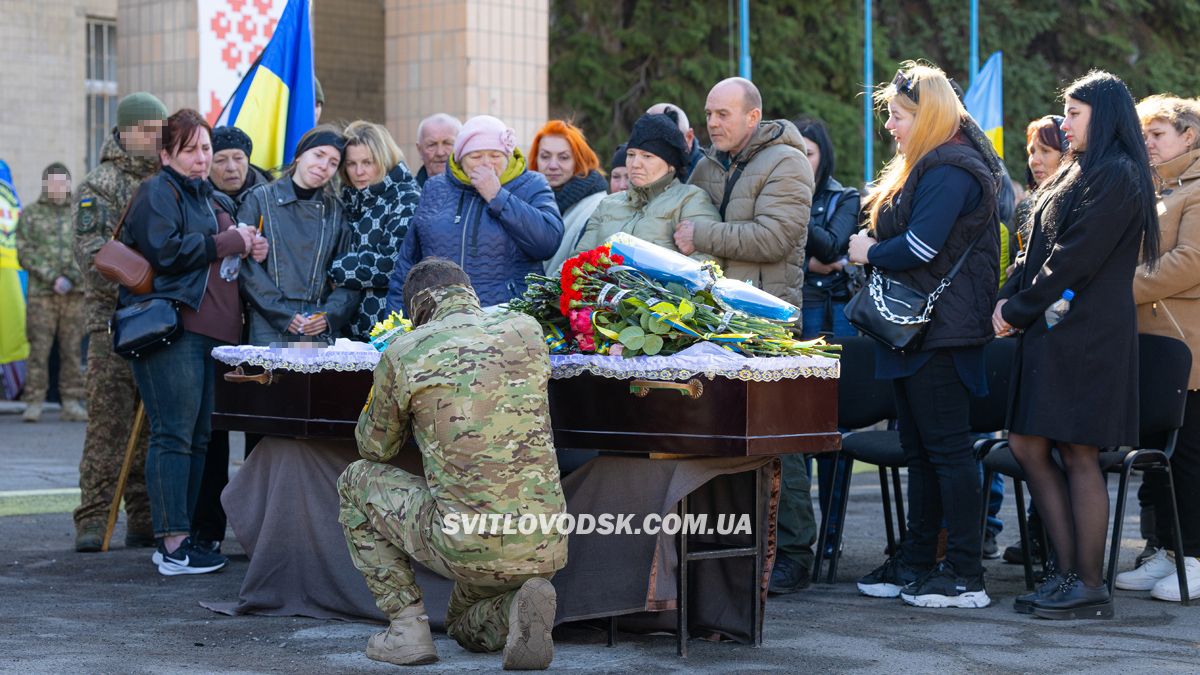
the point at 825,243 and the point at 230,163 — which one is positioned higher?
the point at 230,163

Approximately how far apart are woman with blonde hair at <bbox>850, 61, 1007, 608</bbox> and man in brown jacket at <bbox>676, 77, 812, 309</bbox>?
1.29ft

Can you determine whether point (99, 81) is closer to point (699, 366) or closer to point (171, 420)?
point (171, 420)

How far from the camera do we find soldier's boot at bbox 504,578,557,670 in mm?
5512

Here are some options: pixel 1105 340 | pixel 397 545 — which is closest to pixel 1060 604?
pixel 1105 340

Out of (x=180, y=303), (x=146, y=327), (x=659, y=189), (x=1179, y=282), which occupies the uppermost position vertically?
(x=659, y=189)

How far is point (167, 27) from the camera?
527 inches

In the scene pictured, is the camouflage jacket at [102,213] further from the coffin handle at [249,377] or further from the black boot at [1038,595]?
the black boot at [1038,595]

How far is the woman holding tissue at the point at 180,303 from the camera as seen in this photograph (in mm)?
7750

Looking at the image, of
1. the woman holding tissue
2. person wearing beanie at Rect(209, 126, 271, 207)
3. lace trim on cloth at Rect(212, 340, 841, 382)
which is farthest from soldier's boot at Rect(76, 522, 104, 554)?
lace trim on cloth at Rect(212, 340, 841, 382)

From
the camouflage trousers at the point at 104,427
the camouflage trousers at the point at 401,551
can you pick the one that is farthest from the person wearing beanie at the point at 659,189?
the camouflage trousers at the point at 104,427

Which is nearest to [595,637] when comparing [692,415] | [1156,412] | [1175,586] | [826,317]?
[692,415]

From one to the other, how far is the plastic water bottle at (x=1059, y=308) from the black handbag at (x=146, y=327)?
3.94 meters

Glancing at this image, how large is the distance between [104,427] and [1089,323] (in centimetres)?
489

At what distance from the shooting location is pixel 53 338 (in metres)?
15.2
